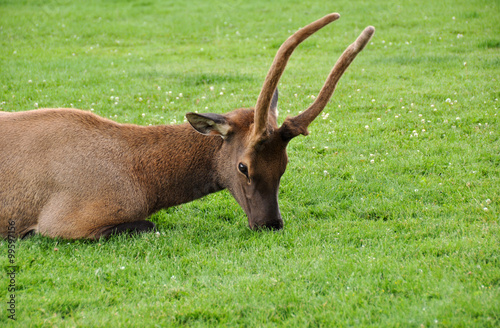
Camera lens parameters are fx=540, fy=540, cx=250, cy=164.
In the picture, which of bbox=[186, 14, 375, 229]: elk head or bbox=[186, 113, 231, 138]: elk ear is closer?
bbox=[186, 14, 375, 229]: elk head

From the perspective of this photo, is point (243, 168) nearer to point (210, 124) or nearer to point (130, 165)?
point (210, 124)

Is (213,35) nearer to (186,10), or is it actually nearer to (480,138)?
(186,10)

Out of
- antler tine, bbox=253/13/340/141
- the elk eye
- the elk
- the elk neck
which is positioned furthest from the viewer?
the elk neck

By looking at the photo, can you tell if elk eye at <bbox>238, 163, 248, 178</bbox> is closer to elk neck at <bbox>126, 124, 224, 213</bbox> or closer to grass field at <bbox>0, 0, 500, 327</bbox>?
elk neck at <bbox>126, 124, 224, 213</bbox>

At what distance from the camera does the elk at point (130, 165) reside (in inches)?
249

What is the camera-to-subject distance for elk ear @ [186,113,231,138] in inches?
252

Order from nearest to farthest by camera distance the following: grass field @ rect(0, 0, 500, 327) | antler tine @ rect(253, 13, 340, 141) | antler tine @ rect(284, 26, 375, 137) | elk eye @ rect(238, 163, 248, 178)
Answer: grass field @ rect(0, 0, 500, 327) < antler tine @ rect(253, 13, 340, 141) < antler tine @ rect(284, 26, 375, 137) < elk eye @ rect(238, 163, 248, 178)

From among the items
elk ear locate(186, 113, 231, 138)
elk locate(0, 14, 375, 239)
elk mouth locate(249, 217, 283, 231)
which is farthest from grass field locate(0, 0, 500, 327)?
elk ear locate(186, 113, 231, 138)

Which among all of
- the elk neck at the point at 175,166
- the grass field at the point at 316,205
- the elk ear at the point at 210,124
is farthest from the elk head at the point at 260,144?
the grass field at the point at 316,205

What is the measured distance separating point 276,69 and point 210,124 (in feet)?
3.89

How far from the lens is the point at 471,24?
1783 cm

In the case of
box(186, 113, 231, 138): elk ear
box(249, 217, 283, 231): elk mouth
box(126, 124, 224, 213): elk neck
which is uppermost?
box(186, 113, 231, 138): elk ear

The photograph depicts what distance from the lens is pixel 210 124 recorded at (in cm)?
654

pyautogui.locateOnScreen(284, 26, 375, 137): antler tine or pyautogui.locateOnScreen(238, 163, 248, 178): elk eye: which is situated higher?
pyautogui.locateOnScreen(284, 26, 375, 137): antler tine
